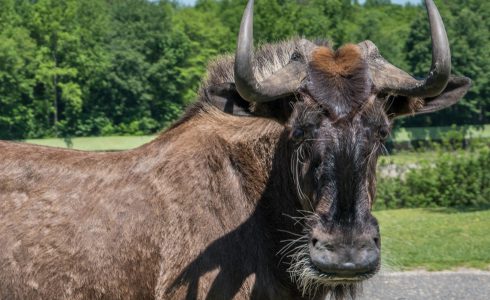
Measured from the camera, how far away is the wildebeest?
5.27 meters

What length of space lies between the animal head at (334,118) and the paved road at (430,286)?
6194mm

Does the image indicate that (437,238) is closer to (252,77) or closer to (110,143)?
(252,77)

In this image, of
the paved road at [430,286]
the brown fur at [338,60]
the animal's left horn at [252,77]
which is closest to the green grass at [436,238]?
the paved road at [430,286]

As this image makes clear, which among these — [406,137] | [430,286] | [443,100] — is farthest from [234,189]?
[406,137]

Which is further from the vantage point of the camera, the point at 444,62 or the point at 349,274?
the point at 444,62

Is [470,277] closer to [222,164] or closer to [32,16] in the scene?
[222,164]

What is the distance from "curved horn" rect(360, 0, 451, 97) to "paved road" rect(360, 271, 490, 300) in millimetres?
6197

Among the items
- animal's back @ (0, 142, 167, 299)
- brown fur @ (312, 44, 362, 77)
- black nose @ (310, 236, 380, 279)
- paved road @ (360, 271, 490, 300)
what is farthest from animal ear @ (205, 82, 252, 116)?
paved road @ (360, 271, 490, 300)

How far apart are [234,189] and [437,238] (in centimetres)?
1172

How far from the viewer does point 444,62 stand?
5414mm

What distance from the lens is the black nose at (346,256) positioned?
488cm

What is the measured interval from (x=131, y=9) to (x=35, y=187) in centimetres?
8549

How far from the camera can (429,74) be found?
554 cm

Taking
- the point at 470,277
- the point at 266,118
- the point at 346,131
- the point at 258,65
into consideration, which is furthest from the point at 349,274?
the point at 470,277
